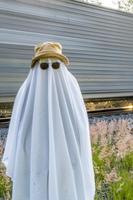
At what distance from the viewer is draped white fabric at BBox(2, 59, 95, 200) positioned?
2289 mm

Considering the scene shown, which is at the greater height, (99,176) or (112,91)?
(112,91)

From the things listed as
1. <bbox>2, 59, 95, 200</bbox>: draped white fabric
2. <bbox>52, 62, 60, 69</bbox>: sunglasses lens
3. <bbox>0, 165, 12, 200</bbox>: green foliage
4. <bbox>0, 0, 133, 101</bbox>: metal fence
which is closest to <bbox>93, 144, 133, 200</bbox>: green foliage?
<bbox>0, 165, 12, 200</bbox>: green foliage

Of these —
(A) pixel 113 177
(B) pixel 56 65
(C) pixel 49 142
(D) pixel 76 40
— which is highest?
(D) pixel 76 40

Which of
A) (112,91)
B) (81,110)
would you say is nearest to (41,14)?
(112,91)

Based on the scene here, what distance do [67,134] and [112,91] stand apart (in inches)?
136

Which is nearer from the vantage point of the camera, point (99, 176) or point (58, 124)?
point (58, 124)

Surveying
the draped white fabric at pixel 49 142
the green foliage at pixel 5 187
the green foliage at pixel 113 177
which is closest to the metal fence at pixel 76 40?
the green foliage at pixel 5 187

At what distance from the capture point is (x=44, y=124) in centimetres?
231

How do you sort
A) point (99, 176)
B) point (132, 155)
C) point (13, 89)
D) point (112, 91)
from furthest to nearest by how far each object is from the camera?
point (112, 91) → point (132, 155) → point (13, 89) → point (99, 176)

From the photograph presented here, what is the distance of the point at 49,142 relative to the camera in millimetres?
2273

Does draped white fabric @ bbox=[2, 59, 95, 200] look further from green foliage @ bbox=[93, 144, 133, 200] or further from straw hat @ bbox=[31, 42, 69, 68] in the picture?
green foliage @ bbox=[93, 144, 133, 200]

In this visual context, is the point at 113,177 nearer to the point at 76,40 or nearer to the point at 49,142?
the point at 49,142

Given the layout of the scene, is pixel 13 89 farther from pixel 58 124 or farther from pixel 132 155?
pixel 58 124

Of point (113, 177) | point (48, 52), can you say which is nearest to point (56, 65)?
point (48, 52)
